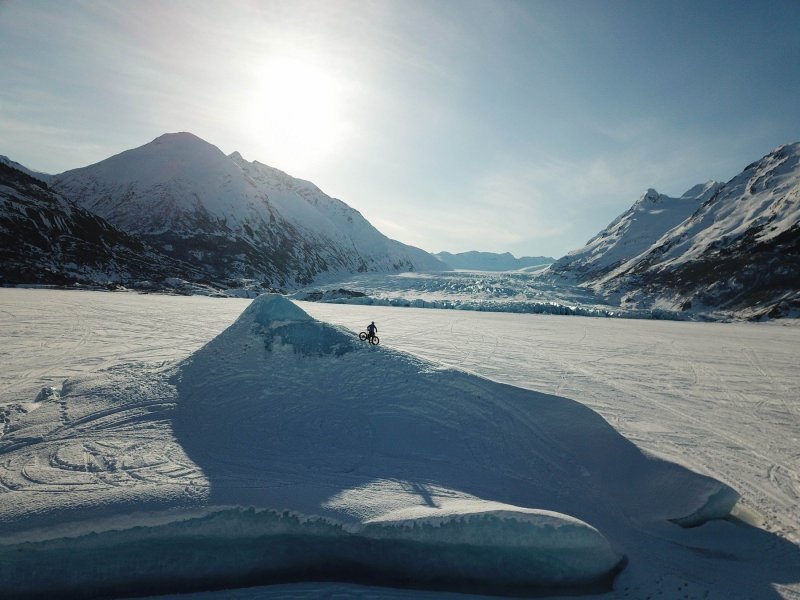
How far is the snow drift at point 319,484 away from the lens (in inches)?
204

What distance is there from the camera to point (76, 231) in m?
A: 77.8

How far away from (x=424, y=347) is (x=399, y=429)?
1241 centimetres

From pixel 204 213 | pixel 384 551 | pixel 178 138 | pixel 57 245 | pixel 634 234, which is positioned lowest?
pixel 384 551

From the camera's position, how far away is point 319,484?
247 inches

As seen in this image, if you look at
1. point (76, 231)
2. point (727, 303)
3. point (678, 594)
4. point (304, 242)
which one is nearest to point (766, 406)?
point (678, 594)

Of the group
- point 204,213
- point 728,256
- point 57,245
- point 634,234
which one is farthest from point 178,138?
point 728,256

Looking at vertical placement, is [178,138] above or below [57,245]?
above

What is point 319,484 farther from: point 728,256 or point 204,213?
point 204,213

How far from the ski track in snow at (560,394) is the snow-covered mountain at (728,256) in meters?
43.4

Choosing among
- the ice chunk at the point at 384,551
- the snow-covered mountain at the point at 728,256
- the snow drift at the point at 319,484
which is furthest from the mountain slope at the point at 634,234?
the ice chunk at the point at 384,551

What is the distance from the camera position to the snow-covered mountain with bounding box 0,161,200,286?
59656 millimetres

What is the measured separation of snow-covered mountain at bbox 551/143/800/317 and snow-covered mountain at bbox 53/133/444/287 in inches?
4265

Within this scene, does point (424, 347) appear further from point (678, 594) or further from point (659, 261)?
point (659, 261)

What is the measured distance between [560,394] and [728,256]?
92.8 metres
